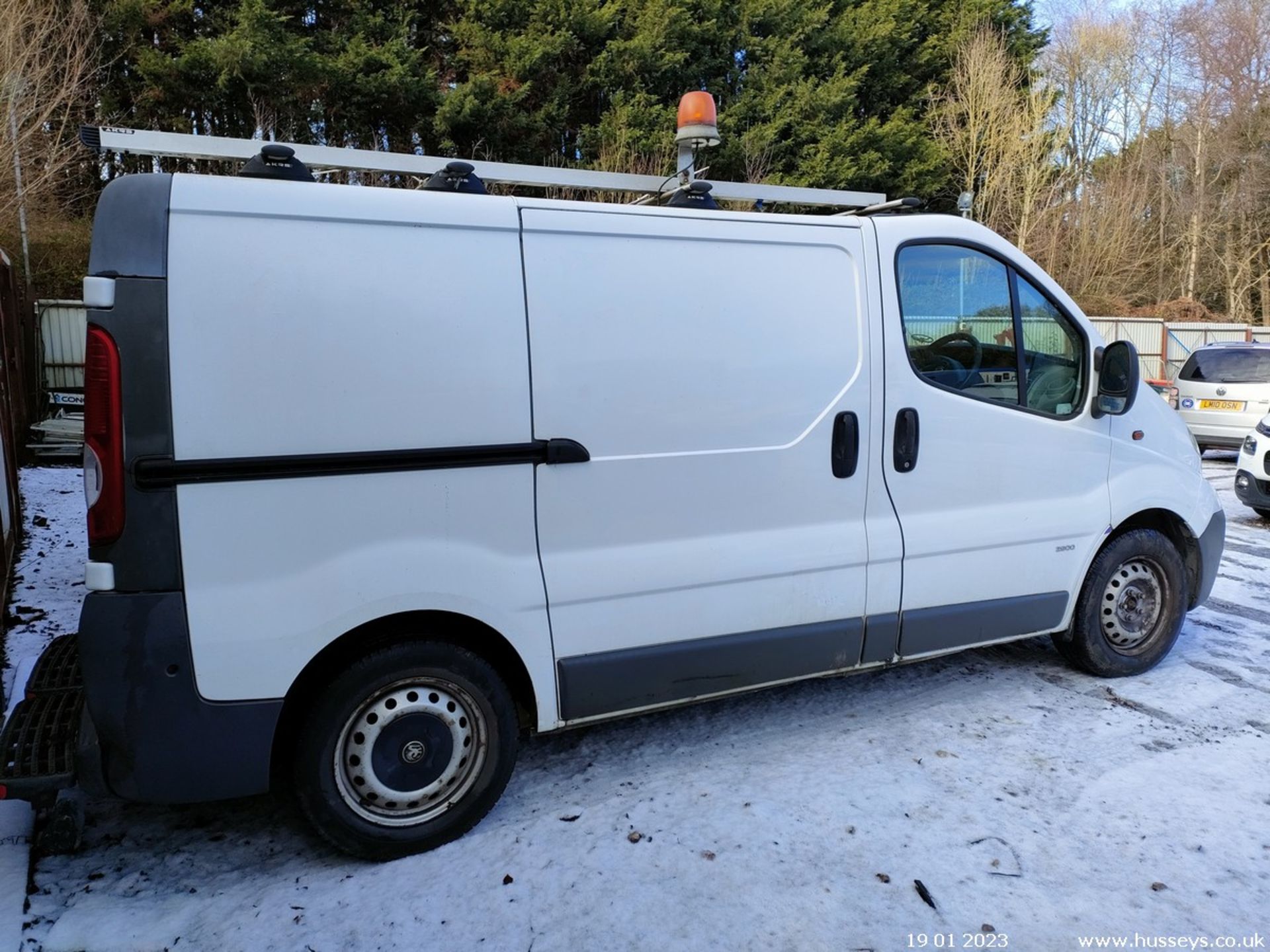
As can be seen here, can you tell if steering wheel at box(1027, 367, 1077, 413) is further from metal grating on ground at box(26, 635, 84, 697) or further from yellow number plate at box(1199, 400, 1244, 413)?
yellow number plate at box(1199, 400, 1244, 413)

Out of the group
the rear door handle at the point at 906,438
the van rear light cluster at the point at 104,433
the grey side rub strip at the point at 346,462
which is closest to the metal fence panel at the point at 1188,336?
the rear door handle at the point at 906,438

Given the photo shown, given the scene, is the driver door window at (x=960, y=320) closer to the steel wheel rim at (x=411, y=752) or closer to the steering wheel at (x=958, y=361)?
the steering wheel at (x=958, y=361)

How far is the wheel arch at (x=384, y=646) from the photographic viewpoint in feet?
9.17

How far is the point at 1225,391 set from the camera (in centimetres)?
1209

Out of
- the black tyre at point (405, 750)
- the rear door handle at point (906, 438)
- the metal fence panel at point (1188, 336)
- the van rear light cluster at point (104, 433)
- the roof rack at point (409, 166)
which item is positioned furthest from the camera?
the metal fence panel at point (1188, 336)

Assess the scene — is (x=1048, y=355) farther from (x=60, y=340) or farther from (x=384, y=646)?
(x=60, y=340)

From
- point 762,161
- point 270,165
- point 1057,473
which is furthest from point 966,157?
point 270,165

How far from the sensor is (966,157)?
84.3ft

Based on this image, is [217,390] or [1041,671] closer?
[217,390]

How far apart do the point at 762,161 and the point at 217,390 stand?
21.1 m

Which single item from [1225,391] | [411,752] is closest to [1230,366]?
[1225,391]

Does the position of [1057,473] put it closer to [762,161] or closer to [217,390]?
[217,390]

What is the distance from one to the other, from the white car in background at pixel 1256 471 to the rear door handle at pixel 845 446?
21.5ft

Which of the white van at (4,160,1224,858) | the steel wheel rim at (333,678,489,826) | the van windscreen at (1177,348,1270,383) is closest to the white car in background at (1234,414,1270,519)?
the van windscreen at (1177,348,1270,383)
